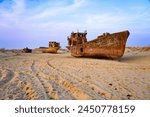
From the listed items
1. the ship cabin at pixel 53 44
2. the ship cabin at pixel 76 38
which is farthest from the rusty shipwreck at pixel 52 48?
the ship cabin at pixel 76 38

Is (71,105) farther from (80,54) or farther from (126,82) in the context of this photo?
(80,54)

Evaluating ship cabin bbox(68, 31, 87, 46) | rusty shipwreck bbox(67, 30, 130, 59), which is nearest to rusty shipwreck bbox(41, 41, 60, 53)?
ship cabin bbox(68, 31, 87, 46)

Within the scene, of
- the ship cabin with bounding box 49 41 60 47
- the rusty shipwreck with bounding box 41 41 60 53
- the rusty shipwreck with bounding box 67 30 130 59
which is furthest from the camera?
the ship cabin with bounding box 49 41 60 47

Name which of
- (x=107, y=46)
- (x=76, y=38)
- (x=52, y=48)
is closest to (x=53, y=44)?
(x=52, y=48)

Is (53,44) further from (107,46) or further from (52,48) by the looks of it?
(107,46)

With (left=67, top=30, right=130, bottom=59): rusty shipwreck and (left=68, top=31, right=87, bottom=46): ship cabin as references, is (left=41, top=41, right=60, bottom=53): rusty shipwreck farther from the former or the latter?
(left=67, top=30, right=130, bottom=59): rusty shipwreck

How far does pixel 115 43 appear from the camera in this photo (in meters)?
14.7

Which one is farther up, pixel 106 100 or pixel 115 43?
pixel 115 43

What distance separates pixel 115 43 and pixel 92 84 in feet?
31.2

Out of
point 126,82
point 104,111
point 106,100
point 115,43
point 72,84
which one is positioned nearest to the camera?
point 104,111

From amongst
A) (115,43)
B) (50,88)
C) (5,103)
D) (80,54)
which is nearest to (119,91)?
(50,88)

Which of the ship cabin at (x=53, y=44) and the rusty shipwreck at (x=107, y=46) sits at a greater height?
the ship cabin at (x=53, y=44)

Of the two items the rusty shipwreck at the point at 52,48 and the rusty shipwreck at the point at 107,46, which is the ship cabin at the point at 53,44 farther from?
the rusty shipwreck at the point at 107,46

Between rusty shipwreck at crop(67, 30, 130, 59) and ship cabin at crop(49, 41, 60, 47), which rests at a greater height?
ship cabin at crop(49, 41, 60, 47)
